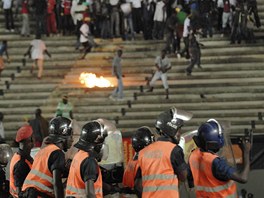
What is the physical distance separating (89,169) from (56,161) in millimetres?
736

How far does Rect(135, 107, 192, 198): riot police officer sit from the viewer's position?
9805mm

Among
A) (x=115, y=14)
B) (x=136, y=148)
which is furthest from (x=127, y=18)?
(x=136, y=148)

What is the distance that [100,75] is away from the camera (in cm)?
2681

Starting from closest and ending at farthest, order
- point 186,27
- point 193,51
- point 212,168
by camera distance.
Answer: point 212,168, point 193,51, point 186,27

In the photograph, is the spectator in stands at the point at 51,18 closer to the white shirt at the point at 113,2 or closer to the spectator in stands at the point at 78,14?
the spectator in stands at the point at 78,14

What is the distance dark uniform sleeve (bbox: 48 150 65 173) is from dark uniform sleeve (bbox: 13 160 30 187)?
79cm

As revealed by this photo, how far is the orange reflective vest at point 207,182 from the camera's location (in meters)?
9.48

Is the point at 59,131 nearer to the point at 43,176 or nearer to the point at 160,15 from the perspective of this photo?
the point at 43,176

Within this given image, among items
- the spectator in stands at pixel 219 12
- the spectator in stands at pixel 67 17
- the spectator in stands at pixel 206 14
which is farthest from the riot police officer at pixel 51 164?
the spectator in stands at pixel 67 17

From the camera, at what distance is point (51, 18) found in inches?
1129

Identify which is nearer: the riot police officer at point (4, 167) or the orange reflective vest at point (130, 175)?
the orange reflective vest at point (130, 175)

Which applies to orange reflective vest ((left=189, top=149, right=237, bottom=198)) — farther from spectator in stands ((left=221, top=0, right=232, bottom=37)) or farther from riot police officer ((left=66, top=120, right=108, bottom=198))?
spectator in stands ((left=221, top=0, right=232, bottom=37))

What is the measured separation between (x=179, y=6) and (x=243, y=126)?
5448 mm

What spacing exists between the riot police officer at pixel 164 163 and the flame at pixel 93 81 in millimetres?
16433
